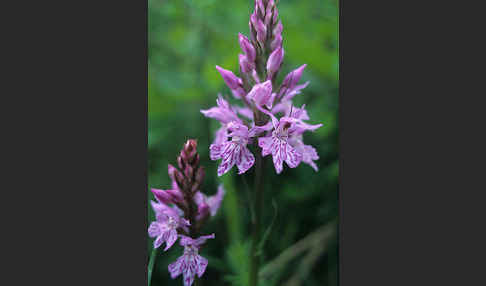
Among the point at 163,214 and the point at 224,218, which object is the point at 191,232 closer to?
the point at 163,214

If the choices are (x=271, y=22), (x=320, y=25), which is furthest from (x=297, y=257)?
(x=320, y=25)

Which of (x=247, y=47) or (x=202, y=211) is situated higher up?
(x=247, y=47)

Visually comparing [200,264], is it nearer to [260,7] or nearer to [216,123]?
[260,7]

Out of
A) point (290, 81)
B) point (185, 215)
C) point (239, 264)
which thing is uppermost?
point (290, 81)

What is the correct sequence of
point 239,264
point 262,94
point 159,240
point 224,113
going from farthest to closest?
point 239,264, point 224,113, point 159,240, point 262,94

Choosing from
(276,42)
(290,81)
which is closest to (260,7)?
(276,42)

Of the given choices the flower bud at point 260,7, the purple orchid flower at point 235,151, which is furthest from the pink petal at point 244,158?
the flower bud at point 260,7

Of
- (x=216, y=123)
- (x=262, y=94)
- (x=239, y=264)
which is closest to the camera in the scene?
(x=262, y=94)

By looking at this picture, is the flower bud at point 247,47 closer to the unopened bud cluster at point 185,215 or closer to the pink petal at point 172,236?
the unopened bud cluster at point 185,215
